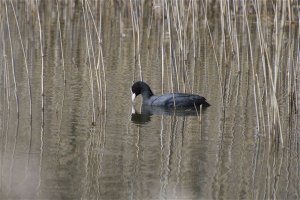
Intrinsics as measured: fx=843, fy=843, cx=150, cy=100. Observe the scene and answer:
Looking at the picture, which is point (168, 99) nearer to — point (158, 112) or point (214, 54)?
point (158, 112)

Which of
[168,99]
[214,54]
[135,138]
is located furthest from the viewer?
[214,54]

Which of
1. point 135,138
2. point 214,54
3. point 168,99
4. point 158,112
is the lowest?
point 135,138

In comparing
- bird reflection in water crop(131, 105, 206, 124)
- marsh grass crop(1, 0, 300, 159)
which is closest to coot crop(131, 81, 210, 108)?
bird reflection in water crop(131, 105, 206, 124)

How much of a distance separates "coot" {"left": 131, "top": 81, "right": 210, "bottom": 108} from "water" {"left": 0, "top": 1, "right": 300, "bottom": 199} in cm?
12

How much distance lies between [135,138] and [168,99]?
1.56 meters

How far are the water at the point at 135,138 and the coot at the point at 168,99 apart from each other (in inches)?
4.7

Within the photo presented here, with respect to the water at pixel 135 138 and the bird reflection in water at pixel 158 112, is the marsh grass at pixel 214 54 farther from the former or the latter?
the bird reflection in water at pixel 158 112

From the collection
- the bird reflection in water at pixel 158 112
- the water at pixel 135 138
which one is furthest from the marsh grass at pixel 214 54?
the bird reflection in water at pixel 158 112

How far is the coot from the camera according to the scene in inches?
361

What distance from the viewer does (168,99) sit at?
9.44 m

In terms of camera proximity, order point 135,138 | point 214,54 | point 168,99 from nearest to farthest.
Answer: point 135,138
point 168,99
point 214,54

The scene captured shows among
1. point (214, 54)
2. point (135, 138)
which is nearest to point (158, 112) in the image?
point (135, 138)

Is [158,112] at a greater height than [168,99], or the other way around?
[168,99]

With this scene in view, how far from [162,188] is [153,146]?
1336 mm
